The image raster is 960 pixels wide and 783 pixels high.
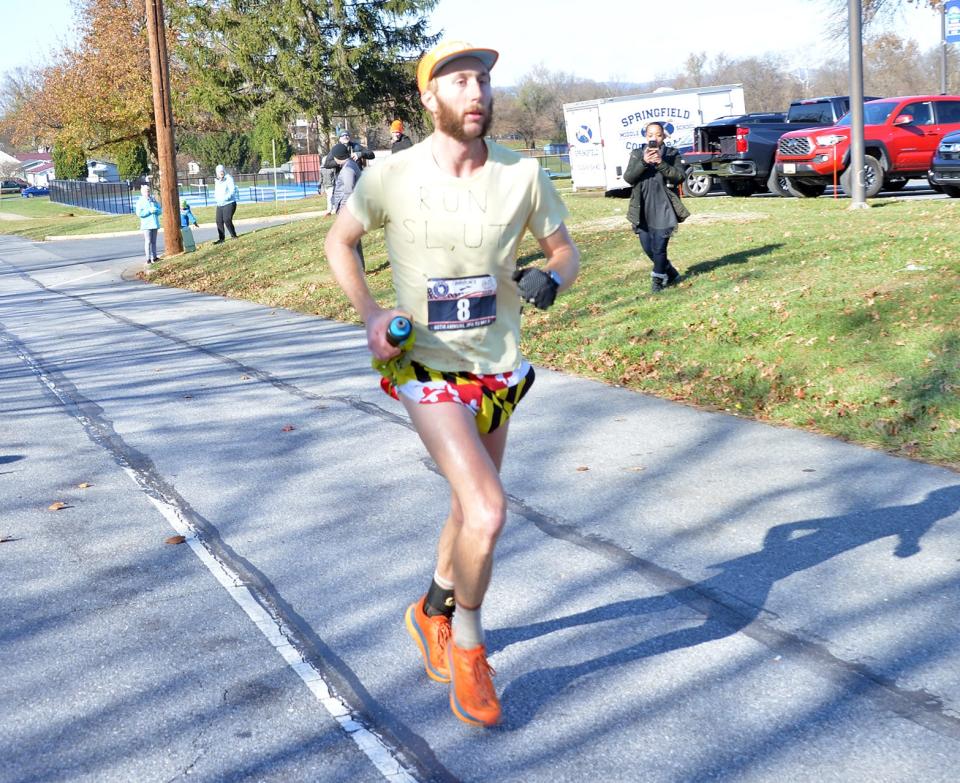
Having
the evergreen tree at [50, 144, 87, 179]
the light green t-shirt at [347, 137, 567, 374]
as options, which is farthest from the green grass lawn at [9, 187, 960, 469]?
the evergreen tree at [50, 144, 87, 179]

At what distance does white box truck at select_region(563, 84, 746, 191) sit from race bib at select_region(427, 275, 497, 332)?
85.8 ft

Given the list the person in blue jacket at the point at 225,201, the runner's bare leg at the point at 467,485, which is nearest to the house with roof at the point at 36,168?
the person in blue jacket at the point at 225,201

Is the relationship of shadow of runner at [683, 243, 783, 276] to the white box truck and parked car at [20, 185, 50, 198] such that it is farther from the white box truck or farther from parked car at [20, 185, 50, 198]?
parked car at [20, 185, 50, 198]

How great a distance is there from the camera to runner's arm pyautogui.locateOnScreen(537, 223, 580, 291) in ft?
12.8

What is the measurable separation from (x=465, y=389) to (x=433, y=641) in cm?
99

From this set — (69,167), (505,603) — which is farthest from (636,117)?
(69,167)

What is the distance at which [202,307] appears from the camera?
1803cm

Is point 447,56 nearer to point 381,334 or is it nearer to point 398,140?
point 381,334

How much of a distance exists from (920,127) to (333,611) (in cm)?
1969

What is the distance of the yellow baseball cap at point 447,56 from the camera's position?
3617 mm

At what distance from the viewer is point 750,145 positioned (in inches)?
965

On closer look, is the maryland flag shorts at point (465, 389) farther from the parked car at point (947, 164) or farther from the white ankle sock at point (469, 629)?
the parked car at point (947, 164)

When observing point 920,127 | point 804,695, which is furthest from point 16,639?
point 920,127

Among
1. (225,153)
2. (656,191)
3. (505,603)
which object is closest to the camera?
(505,603)
